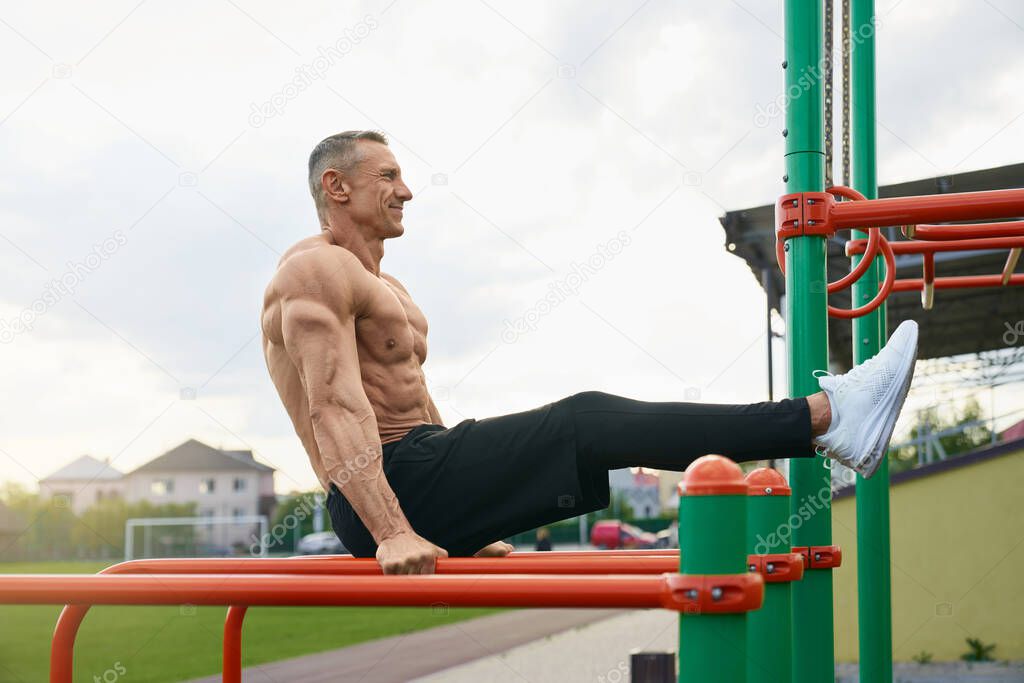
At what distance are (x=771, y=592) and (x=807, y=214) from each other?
0.80 meters

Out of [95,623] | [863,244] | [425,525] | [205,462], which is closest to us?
[425,525]

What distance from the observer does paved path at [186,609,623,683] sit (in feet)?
27.7

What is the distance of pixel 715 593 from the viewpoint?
44.5 inches

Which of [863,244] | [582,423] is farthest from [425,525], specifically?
[863,244]

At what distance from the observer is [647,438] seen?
176 centimetres

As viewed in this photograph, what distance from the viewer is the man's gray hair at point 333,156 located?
7.54ft

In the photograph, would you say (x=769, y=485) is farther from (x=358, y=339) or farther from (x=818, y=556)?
(x=358, y=339)

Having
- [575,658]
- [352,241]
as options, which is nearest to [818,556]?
[352,241]

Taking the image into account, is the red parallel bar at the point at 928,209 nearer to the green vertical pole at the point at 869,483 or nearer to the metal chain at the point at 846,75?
the green vertical pole at the point at 869,483

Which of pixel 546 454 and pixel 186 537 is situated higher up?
pixel 546 454

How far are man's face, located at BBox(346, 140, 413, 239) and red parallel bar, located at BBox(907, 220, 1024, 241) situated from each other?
4.51 feet

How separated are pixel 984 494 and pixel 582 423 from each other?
491 cm

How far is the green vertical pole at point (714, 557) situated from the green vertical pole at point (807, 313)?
91cm

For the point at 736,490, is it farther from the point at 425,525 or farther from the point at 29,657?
the point at 29,657
